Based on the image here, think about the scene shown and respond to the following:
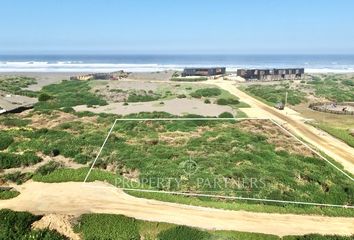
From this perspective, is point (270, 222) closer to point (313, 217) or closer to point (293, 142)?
point (313, 217)

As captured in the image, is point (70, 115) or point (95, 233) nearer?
point (95, 233)

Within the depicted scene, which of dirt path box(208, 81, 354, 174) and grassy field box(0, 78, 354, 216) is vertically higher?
grassy field box(0, 78, 354, 216)

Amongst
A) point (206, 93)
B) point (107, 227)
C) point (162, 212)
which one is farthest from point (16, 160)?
point (206, 93)

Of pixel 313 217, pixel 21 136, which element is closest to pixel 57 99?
pixel 21 136

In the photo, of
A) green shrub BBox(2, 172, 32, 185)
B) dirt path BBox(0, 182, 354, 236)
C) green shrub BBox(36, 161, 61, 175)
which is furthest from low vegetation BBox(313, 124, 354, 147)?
green shrub BBox(2, 172, 32, 185)

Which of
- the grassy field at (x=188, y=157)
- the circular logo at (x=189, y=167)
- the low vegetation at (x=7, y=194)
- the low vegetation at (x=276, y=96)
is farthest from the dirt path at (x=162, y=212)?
the low vegetation at (x=276, y=96)

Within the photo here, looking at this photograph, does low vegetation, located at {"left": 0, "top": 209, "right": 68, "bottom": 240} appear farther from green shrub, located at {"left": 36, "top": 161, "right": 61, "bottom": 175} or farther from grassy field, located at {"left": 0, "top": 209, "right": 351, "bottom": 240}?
green shrub, located at {"left": 36, "top": 161, "right": 61, "bottom": 175}

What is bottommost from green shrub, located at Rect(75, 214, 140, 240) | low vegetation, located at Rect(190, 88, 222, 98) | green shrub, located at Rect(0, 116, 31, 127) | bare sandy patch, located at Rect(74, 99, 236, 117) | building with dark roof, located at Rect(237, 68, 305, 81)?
building with dark roof, located at Rect(237, 68, 305, 81)
